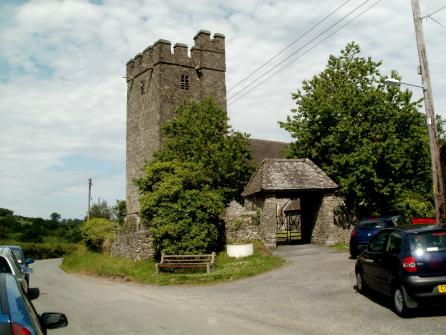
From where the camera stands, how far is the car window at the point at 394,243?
9.46 metres

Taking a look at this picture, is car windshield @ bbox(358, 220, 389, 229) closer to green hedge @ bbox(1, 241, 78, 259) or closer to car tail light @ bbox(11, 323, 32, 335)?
car tail light @ bbox(11, 323, 32, 335)

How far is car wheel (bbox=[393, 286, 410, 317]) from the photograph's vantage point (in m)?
8.94

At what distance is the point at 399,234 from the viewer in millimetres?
9664

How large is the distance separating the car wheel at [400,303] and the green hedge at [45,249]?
48.2m

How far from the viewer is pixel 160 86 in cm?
4112

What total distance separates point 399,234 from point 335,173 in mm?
18258

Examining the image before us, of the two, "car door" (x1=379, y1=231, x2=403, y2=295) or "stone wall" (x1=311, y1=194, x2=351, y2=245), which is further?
"stone wall" (x1=311, y1=194, x2=351, y2=245)

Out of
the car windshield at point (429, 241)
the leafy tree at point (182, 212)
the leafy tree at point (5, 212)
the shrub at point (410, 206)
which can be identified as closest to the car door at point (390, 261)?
the car windshield at point (429, 241)

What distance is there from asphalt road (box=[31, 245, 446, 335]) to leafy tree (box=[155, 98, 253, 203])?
45.7 ft

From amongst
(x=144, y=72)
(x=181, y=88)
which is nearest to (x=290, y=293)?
(x=181, y=88)

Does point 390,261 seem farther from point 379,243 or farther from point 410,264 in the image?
point 379,243

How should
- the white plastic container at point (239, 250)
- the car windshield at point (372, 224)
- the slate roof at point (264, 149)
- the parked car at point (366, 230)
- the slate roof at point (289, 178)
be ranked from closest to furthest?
1. the parked car at point (366, 230)
2. the car windshield at point (372, 224)
3. the white plastic container at point (239, 250)
4. the slate roof at point (289, 178)
5. the slate roof at point (264, 149)

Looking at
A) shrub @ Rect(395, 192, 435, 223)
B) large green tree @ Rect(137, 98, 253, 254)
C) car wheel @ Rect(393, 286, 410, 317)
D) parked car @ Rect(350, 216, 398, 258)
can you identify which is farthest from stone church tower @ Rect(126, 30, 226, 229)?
car wheel @ Rect(393, 286, 410, 317)

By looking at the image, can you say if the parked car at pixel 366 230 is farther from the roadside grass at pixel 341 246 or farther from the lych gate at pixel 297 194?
the lych gate at pixel 297 194
